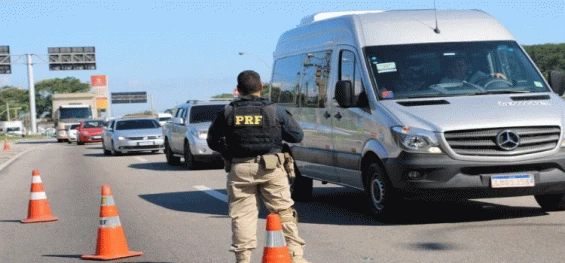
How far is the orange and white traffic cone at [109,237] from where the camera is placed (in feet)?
31.2

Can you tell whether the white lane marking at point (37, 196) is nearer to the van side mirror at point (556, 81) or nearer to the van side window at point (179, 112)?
the van side mirror at point (556, 81)

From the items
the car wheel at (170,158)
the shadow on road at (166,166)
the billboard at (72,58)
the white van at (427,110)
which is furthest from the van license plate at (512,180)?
the billboard at (72,58)

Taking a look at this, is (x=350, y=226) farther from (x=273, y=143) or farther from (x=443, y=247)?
(x=273, y=143)

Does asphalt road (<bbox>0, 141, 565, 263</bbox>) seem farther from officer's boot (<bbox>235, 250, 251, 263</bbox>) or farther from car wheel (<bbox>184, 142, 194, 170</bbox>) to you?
car wheel (<bbox>184, 142, 194, 170</bbox>)

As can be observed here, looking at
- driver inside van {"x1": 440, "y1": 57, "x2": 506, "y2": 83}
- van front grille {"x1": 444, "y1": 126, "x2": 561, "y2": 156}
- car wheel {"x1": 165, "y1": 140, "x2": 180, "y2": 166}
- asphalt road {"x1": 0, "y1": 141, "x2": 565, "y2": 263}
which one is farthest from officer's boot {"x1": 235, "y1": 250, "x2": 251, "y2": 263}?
car wheel {"x1": 165, "y1": 140, "x2": 180, "y2": 166}

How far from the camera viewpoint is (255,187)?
25.5 ft

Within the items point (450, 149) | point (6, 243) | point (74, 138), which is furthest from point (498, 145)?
point (74, 138)

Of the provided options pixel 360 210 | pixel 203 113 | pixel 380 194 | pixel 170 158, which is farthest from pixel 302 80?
pixel 170 158

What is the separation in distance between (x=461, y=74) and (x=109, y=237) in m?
4.43

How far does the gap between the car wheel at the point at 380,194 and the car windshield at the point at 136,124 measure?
2460 cm

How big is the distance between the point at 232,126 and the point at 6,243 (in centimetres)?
443

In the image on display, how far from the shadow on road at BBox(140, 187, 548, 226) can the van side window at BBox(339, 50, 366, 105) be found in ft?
4.55

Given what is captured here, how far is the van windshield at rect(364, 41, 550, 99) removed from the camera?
11.5 metres

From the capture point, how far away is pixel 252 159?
7688mm
